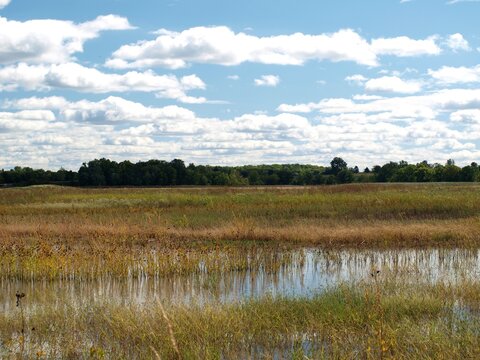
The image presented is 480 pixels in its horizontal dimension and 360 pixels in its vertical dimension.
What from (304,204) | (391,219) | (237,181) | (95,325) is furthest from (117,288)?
(237,181)

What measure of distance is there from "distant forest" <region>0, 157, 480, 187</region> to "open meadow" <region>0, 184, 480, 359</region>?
6065cm

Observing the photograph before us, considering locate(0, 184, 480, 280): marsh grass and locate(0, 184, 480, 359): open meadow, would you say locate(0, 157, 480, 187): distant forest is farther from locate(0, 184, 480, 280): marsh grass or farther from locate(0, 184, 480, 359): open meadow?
locate(0, 184, 480, 359): open meadow

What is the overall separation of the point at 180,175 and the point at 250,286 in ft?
272

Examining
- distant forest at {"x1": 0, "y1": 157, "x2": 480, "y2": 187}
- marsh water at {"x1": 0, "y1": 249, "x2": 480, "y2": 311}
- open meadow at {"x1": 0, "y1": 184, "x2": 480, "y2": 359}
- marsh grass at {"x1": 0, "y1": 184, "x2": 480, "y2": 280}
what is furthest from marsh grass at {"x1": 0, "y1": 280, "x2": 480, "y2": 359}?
distant forest at {"x1": 0, "y1": 157, "x2": 480, "y2": 187}

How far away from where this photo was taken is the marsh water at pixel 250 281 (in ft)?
42.4

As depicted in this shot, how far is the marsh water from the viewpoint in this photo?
12.9m

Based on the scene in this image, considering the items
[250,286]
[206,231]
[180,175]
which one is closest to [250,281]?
[250,286]

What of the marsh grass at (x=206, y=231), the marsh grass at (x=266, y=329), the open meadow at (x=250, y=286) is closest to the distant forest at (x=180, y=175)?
the marsh grass at (x=206, y=231)

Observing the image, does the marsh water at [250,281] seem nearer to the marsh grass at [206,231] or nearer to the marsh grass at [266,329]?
the marsh grass at [206,231]

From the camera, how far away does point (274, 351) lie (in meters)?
9.07

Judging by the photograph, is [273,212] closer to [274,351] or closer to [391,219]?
[391,219]

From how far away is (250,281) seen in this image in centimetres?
1525

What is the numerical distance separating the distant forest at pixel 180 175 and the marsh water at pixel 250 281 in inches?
2952

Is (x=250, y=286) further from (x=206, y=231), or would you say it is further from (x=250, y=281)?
(x=206, y=231)
